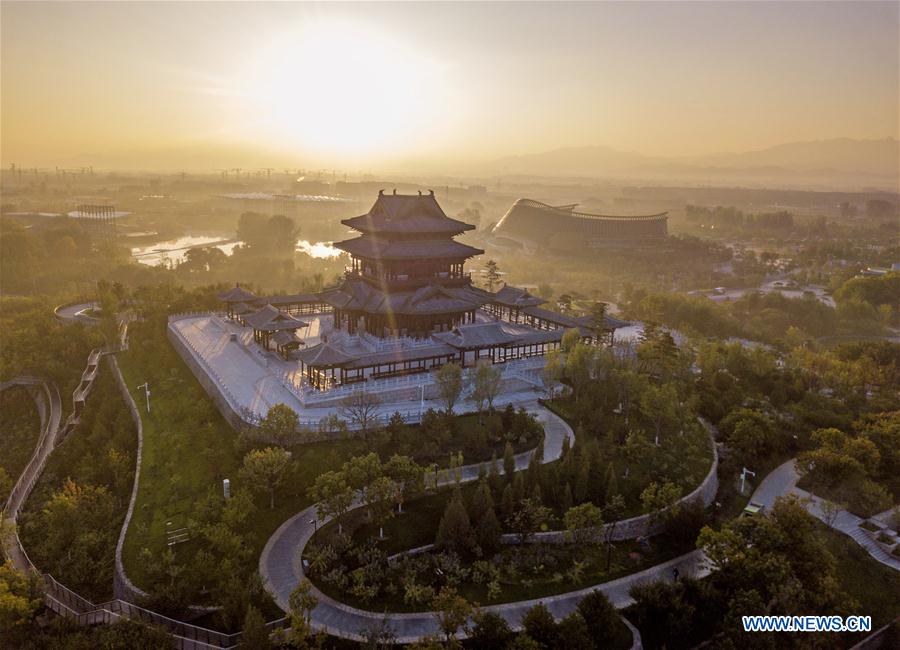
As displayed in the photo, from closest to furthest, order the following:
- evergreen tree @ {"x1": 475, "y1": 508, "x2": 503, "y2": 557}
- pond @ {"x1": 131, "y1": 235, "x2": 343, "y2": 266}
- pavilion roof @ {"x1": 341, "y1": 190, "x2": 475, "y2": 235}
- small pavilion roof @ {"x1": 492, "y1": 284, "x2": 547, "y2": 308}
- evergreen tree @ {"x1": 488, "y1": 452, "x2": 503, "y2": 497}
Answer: evergreen tree @ {"x1": 475, "y1": 508, "x2": 503, "y2": 557}
evergreen tree @ {"x1": 488, "y1": 452, "x2": 503, "y2": 497}
pavilion roof @ {"x1": 341, "y1": 190, "x2": 475, "y2": 235}
small pavilion roof @ {"x1": 492, "y1": 284, "x2": 547, "y2": 308}
pond @ {"x1": 131, "y1": 235, "x2": 343, "y2": 266}

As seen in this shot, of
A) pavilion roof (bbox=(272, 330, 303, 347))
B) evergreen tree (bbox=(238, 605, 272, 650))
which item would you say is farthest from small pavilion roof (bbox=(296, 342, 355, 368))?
evergreen tree (bbox=(238, 605, 272, 650))

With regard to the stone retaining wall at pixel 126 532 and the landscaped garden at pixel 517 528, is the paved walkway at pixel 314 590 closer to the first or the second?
the landscaped garden at pixel 517 528

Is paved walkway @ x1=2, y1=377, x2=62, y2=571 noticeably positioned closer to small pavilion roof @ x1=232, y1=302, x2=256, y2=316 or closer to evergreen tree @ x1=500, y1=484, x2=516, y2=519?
small pavilion roof @ x1=232, y1=302, x2=256, y2=316

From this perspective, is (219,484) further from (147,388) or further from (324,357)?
(147,388)

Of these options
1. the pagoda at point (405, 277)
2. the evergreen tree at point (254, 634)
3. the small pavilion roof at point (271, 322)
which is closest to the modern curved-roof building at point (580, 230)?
the pagoda at point (405, 277)

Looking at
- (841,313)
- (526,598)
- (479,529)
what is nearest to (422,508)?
(479,529)

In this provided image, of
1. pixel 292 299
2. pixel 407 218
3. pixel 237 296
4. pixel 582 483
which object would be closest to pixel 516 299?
pixel 407 218
